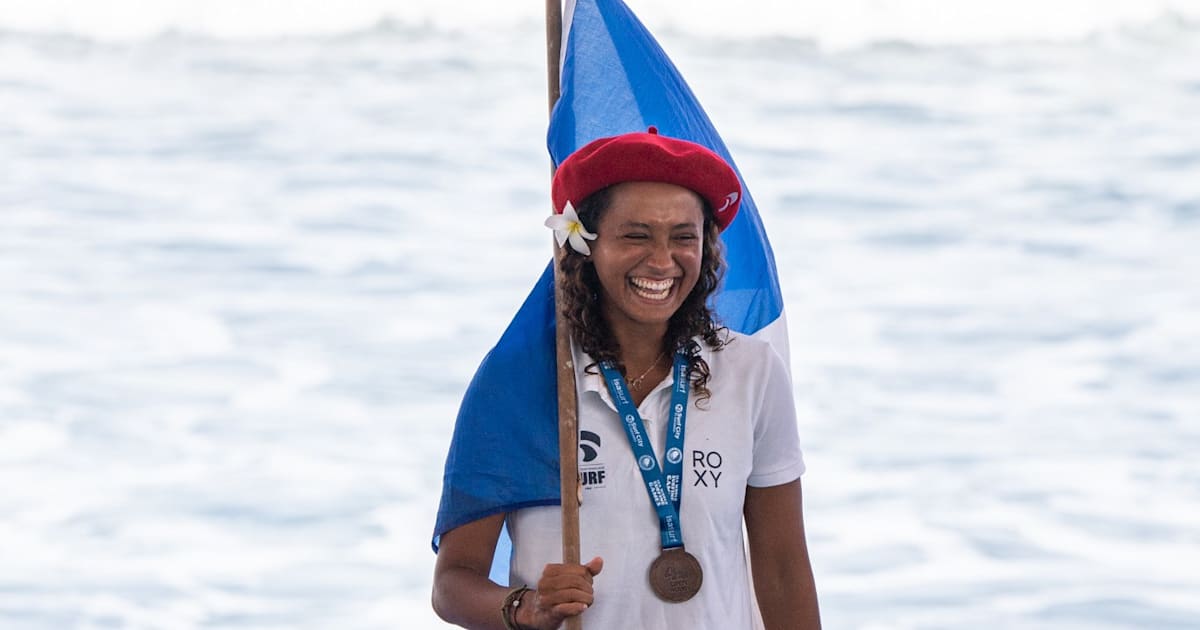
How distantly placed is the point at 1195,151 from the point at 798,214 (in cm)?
335

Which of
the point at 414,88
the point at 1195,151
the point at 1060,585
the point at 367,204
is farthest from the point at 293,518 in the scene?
the point at 1195,151

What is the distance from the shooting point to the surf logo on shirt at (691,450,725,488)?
7.02 feet

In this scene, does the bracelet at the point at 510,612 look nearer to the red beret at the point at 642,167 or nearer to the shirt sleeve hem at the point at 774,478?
the shirt sleeve hem at the point at 774,478

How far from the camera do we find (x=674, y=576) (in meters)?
2.10

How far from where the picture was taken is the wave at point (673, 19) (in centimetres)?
1434

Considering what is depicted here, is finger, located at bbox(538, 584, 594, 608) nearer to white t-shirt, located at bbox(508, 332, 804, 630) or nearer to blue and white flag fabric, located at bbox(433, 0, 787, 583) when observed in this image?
white t-shirt, located at bbox(508, 332, 804, 630)

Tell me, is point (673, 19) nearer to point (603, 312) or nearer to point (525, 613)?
point (603, 312)

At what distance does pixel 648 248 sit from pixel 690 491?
0.31 meters

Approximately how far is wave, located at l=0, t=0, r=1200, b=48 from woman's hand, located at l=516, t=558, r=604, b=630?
41.0ft

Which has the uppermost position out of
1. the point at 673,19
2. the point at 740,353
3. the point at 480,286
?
the point at 673,19

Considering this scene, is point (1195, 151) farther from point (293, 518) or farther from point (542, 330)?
point (542, 330)

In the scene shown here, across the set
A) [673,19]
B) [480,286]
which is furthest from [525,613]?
[673,19]

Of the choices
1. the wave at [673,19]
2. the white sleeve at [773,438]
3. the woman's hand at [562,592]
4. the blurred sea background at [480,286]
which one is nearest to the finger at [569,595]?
the woman's hand at [562,592]

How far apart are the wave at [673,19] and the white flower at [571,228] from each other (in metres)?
12.3
